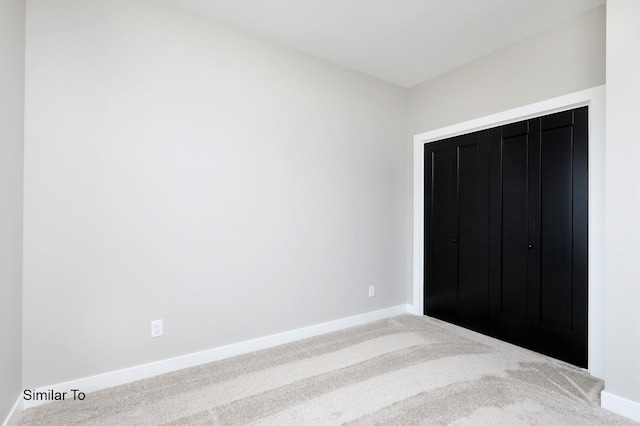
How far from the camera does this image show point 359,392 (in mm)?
2008

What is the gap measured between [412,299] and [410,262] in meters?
0.42

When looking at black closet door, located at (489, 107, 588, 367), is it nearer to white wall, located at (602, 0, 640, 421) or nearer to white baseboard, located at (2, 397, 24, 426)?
white wall, located at (602, 0, 640, 421)

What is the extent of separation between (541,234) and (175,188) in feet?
9.32

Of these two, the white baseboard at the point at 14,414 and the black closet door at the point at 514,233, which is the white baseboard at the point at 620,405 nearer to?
the black closet door at the point at 514,233

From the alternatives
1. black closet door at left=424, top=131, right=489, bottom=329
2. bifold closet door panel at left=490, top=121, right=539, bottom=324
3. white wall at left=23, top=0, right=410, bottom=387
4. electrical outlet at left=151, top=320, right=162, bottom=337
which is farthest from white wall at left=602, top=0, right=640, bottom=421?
electrical outlet at left=151, top=320, right=162, bottom=337

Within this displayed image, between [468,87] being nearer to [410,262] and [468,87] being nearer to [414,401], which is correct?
[410,262]

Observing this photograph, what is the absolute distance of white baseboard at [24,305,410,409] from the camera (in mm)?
1970

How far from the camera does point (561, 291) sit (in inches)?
97.3

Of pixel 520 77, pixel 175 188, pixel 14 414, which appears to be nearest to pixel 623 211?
pixel 520 77

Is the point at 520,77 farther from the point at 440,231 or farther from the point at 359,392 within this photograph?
the point at 359,392

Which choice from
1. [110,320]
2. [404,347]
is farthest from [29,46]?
[404,347]

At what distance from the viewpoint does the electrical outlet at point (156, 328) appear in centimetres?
221

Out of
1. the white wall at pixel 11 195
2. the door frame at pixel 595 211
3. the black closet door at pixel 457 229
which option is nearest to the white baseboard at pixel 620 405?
the door frame at pixel 595 211

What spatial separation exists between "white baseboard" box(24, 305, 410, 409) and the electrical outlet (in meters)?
0.19
